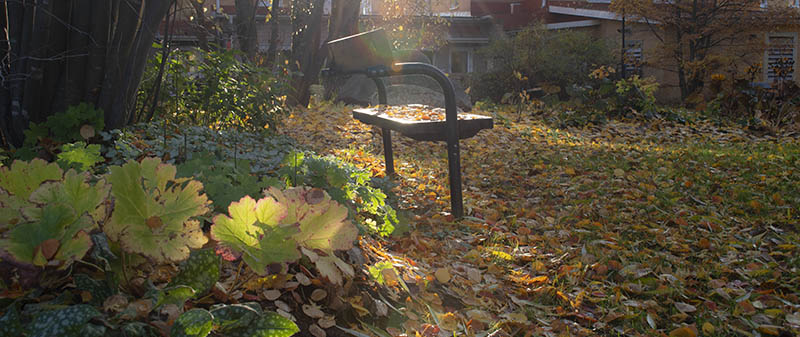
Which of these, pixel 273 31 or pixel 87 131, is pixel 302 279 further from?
pixel 273 31

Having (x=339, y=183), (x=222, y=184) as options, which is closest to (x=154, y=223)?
(x=222, y=184)

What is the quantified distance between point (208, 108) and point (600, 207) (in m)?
3.39

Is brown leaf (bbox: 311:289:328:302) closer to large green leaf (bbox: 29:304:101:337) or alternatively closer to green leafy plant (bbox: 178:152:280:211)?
green leafy plant (bbox: 178:152:280:211)

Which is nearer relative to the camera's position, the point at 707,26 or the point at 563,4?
the point at 707,26

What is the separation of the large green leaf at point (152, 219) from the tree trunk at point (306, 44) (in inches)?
328

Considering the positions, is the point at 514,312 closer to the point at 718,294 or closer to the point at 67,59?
the point at 718,294

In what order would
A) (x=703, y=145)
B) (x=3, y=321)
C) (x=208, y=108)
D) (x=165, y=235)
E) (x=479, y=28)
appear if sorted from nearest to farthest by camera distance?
1. (x=3, y=321)
2. (x=165, y=235)
3. (x=208, y=108)
4. (x=703, y=145)
5. (x=479, y=28)

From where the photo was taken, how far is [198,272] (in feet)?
4.29

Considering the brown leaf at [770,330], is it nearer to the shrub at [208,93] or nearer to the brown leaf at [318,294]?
the brown leaf at [318,294]

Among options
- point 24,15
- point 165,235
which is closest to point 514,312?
point 165,235

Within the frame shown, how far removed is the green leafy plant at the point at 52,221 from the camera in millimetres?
1083

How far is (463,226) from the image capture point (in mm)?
3783

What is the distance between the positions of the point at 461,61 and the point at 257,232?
83.9 feet

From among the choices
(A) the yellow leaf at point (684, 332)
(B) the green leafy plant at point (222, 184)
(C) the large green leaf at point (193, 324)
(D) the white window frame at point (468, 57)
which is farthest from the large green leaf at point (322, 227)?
(D) the white window frame at point (468, 57)
